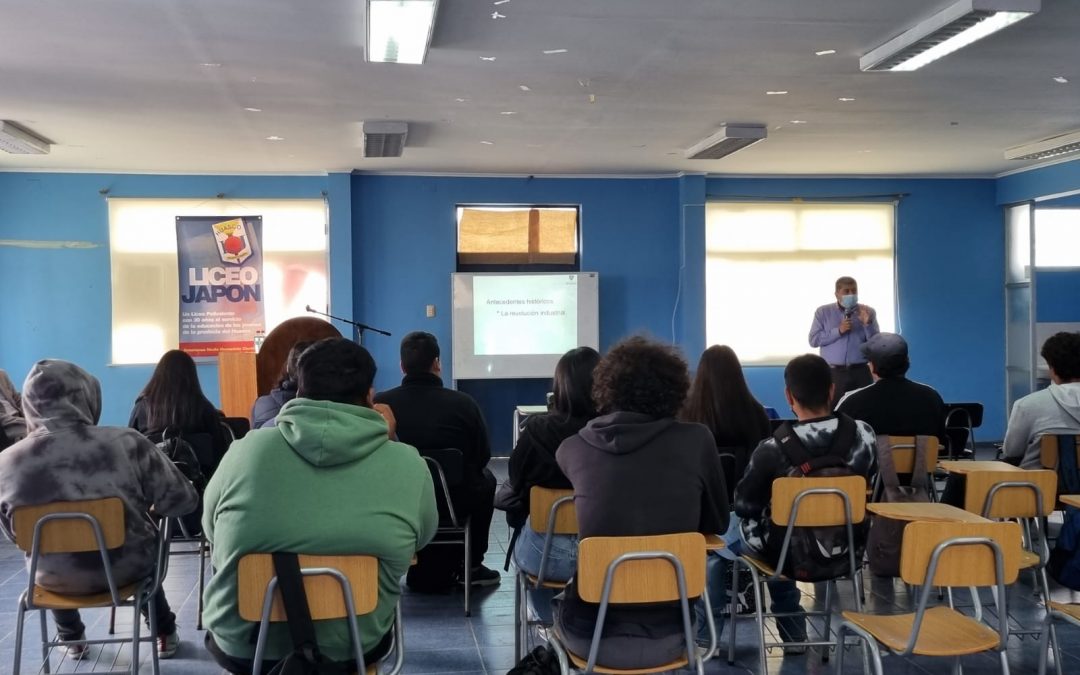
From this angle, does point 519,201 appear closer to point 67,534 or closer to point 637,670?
point 67,534

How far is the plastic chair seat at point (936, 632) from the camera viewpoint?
2318 millimetres

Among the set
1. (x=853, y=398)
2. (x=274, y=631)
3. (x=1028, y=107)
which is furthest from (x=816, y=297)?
(x=274, y=631)

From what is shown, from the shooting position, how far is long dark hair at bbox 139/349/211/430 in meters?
4.14

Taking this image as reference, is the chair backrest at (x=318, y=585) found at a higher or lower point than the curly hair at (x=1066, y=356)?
lower

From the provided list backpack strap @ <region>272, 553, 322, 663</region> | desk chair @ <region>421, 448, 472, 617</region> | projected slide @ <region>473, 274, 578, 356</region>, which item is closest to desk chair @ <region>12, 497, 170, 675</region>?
backpack strap @ <region>272, 553, 322, 663</region>

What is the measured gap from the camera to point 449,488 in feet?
12.6

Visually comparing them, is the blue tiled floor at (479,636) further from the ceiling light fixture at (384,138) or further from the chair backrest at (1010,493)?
the ceiling light fixture at (384,138)

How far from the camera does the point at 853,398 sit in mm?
4191

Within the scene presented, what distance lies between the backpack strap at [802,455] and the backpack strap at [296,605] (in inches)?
66.4

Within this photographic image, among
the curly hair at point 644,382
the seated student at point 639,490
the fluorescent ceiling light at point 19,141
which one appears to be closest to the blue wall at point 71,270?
the fluorescent ceiling light at point 19,141

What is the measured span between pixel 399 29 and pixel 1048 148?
18.2 ft

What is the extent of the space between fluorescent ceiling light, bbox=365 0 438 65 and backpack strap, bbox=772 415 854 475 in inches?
83.5

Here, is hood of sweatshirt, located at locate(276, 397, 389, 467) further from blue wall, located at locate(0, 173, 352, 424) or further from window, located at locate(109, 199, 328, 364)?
window, located at locate(109, 199, 328, 364)

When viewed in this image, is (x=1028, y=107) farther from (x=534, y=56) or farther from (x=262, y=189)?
(x=262, y=189)
